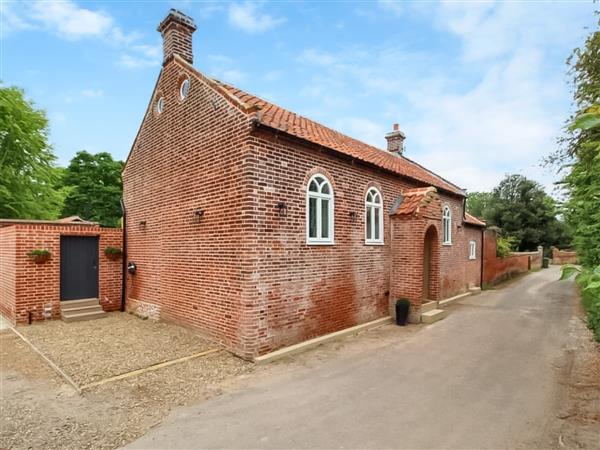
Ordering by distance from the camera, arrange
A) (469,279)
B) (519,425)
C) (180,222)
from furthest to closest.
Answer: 1. (469,279)
2. (180,222)
3. (519,425)

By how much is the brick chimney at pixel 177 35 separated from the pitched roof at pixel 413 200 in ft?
24.8

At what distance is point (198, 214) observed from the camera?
26.0 ft

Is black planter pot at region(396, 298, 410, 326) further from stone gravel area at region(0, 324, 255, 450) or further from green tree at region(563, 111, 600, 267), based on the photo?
stone gravel area at region(0, 324, 255, 450)

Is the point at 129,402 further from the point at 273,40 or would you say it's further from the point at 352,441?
the point at 273,40

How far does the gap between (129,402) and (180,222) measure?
15.6 ft

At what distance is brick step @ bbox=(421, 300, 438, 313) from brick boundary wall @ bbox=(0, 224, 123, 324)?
1021cm

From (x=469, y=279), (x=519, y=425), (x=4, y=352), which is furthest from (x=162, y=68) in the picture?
(x=469, y=279)

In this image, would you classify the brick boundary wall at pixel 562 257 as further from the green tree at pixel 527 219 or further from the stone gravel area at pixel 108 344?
the stone gravel area at pixel 108 344

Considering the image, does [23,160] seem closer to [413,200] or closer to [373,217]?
[373,217]

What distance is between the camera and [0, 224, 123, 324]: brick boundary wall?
352 inches

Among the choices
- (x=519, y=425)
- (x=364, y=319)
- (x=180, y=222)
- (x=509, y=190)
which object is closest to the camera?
(x=519, y=425)

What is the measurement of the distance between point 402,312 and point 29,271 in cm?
1052

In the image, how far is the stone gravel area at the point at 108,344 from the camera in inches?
235

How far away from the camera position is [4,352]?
683 cm
